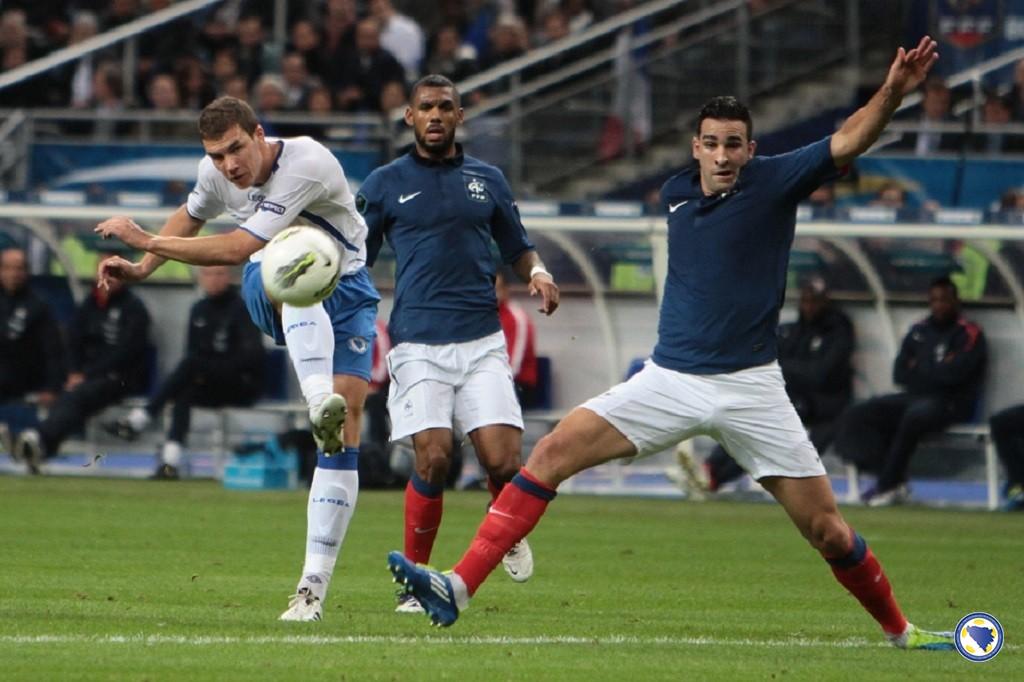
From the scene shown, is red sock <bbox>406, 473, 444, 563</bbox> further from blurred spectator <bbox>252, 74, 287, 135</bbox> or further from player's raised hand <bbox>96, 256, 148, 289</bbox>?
blurred spectator <bbox>252, 74, 287, 135</bbox>

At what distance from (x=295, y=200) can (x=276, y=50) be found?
46.1 feet

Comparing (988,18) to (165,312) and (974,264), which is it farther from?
(165,312)

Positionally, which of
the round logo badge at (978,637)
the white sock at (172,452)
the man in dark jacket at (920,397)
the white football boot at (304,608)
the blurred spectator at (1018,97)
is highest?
the blurred spectator at (1018,97)

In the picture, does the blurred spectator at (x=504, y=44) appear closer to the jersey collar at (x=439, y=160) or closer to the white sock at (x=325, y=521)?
the jersey collar at (x=439, y=160)

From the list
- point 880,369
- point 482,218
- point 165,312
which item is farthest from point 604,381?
point 482,218

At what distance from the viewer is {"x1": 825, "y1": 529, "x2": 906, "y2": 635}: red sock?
789 cm

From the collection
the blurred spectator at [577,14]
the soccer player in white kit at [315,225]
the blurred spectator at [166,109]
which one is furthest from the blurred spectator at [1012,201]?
the soccer player in white kit at [315,225]

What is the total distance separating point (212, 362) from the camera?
1834 centimetres

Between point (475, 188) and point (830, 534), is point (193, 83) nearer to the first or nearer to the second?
point (475, 188)

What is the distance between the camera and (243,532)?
1346cm

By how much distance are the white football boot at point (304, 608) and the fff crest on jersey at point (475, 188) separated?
226cm

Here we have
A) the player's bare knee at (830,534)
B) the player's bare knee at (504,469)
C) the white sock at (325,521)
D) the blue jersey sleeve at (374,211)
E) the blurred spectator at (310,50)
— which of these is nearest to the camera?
the player's bare knee at (830,534)

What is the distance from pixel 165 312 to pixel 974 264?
23.4 ft

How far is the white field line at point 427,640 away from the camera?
25.4ft
